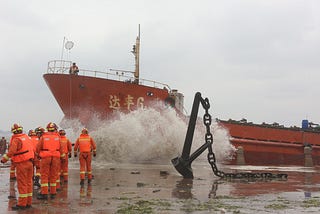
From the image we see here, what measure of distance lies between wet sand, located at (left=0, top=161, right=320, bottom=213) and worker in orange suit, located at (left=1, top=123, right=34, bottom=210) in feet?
0.66

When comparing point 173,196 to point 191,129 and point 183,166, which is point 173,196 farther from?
point 191,129

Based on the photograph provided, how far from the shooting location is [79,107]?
15.4 m

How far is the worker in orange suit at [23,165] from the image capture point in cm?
608

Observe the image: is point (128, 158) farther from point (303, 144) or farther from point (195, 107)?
point (303, 144)

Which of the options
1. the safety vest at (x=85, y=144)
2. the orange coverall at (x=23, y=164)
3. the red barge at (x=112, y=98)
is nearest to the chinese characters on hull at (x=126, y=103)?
the red barge at (x=112, y=98)

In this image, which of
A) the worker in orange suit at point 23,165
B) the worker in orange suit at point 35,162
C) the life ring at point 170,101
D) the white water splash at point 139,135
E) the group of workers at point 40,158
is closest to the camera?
the worker in orange suit at point 23,165

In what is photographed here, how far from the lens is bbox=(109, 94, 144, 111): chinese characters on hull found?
15.2 meters

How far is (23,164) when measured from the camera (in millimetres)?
6223

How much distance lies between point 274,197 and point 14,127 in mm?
5081

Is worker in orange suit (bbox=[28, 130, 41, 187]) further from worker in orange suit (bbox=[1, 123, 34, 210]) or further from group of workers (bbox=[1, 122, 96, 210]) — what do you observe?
worker in orange suit (bbox=[1, 123, 34, 210])

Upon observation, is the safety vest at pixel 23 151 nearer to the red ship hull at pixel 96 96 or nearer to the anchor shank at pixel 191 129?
the anchor shank at pixel 191 129

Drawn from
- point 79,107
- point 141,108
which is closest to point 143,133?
point 141,108

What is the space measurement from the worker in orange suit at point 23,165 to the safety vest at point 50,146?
812 millimetres

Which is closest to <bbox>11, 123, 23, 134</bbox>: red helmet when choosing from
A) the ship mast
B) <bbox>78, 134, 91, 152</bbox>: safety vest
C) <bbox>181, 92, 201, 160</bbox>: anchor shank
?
<bbox>78, 134, 91, 152</bbox>: safety vest
